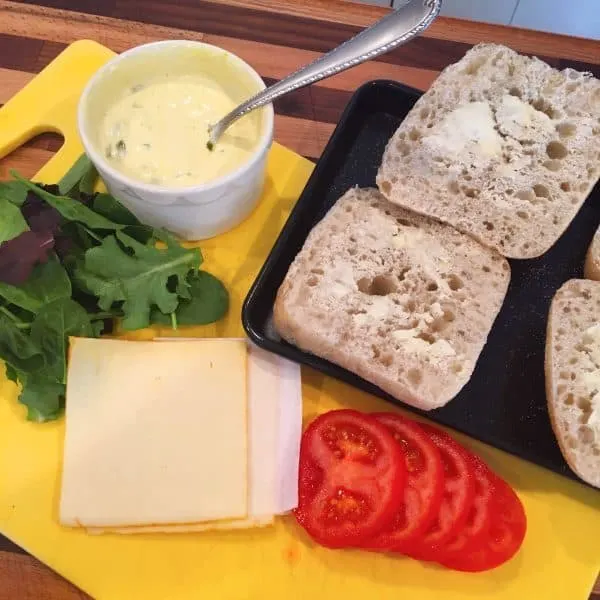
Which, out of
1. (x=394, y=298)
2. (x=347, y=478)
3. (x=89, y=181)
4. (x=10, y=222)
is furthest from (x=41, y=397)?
(x=394, y=298)

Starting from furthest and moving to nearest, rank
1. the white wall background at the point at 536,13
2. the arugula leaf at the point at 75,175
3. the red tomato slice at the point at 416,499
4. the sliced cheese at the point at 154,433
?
the white wall background at the point at 536,13 < the arugula leaf at the point at 75,175 < the sliced cheese at the point at 154,433 < the red tomato slice at the point at 416,499

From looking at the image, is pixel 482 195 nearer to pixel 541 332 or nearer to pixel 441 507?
pixel 541 332

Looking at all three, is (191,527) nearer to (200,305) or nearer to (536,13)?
(200,305)

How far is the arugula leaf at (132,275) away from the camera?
1.62 metres

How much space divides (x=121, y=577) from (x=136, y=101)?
1.15m

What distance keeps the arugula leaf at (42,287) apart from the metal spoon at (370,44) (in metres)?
0.57

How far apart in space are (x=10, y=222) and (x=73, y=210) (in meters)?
0.14

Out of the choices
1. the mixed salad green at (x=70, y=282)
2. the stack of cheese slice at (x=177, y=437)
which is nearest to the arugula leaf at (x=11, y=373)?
the mixed salad green at (x=70, y=282)

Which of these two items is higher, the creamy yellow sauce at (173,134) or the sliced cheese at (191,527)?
the creamy yellow sauce at (173,134)

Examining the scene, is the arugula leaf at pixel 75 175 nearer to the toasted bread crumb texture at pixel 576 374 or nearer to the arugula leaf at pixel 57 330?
the arugula leaf at pixel 57 330

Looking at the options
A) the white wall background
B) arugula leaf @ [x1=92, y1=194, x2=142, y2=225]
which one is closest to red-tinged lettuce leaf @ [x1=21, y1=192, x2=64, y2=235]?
arugula leaf @ [x1=92, y1=194, x2=142, y2=225]

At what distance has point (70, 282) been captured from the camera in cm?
164

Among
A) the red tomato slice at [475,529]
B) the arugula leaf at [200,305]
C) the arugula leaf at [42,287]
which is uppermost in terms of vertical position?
the arugula leaf at [42,287]

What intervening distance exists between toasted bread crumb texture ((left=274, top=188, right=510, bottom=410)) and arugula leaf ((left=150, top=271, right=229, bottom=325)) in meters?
0.19
